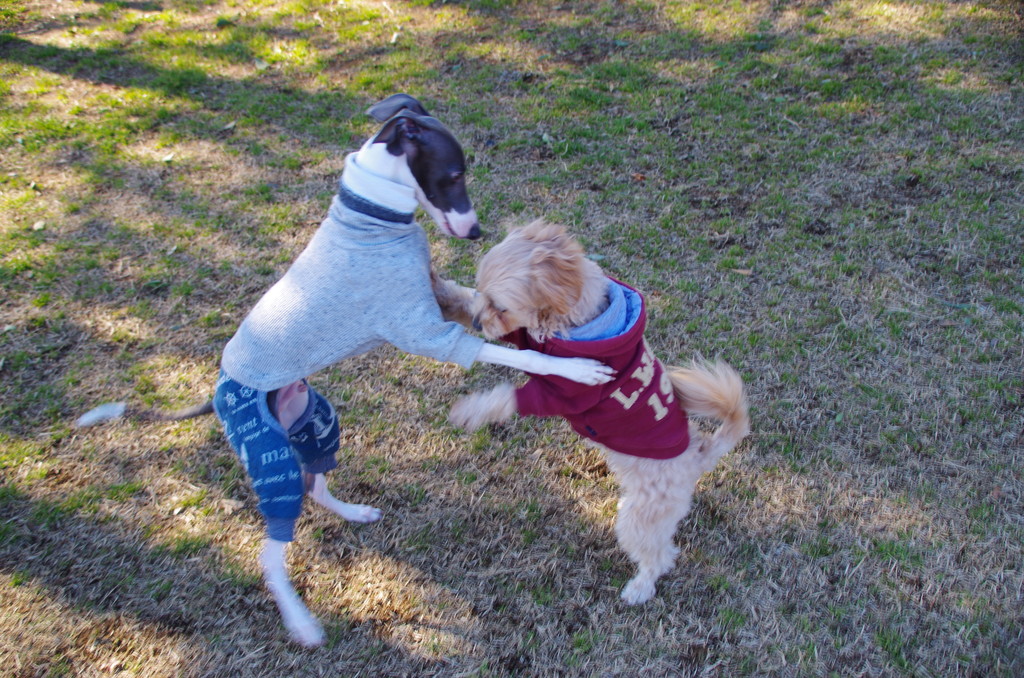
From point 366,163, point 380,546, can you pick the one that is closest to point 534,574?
point 380,546

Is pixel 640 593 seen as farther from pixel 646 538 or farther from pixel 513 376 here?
pixel 513 376

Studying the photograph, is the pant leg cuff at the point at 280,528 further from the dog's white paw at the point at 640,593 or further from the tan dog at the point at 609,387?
the dog's white paw at the point at 640,593

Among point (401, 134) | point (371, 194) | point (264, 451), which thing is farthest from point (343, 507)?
point (401, 134)

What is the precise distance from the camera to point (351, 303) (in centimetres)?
194

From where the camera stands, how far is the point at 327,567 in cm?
268

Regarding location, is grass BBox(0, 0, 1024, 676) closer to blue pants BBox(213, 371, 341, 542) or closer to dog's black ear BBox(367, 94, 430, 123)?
blue pants BBox(213, 371, 341, 542)

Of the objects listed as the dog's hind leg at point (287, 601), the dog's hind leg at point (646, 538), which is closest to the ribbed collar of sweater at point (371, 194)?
the dog's hind leg at point (287, 601)

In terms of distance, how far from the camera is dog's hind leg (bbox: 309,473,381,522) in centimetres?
271

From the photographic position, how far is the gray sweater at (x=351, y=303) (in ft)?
6.35

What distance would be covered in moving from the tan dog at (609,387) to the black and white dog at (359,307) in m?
0.11

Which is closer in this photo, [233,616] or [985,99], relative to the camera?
[233,616]

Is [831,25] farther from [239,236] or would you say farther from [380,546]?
[380,546]

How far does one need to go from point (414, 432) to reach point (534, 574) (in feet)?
3.14

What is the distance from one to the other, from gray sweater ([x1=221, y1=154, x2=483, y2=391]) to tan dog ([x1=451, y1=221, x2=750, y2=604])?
24cm
